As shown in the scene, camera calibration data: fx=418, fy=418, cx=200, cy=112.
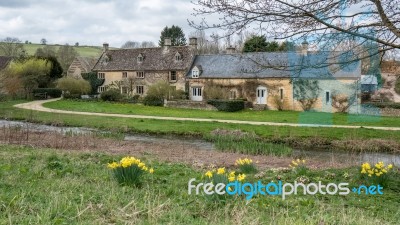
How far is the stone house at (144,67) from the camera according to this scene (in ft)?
161

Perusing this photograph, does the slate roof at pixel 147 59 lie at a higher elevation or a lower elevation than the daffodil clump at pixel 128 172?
higher

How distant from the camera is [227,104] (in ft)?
126

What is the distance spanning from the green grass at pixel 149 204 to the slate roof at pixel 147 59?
41.1m

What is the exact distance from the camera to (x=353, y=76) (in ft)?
115

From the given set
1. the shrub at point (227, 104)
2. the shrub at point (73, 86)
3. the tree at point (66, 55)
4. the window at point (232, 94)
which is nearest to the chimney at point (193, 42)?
the window at point (232, 94)

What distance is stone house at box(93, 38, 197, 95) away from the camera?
48938 millimetres

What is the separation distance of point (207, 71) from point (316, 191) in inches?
1557

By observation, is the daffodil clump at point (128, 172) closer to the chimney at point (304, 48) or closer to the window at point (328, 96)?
the chimney at point (304, 48)

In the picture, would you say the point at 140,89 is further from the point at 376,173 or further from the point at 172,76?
the point at 376,173

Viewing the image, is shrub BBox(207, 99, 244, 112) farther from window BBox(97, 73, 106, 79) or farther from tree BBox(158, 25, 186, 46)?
tree BBox(158, 25, 186, 46)

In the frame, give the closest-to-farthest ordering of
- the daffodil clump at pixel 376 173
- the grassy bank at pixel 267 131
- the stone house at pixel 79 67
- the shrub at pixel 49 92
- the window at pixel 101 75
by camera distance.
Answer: the daffodil clump at pixel 376 173 < the grassy bank at pixel 267 131 < the shrub at pixel 49 92 < the window at pixel 101 75 < the stone house at pixel 79 67

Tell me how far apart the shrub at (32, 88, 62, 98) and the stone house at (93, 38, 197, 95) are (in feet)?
17.5

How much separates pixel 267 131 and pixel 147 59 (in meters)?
31.2

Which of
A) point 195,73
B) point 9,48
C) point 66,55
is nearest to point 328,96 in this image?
point 195,73
